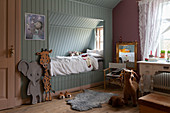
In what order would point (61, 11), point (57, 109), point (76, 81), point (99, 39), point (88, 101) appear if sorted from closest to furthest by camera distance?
point (57, 109)
point (88, 101)
point (61, 11)
point (76, 81)
point (99, 39)

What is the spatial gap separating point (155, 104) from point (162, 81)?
127 centimetres

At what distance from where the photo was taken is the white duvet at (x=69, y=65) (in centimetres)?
392

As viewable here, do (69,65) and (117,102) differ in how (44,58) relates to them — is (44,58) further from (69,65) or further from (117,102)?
(117,102)

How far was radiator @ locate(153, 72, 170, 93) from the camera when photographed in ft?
11.7

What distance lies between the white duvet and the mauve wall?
1.10 meters

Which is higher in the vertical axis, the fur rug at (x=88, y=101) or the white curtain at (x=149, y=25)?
the white curtain at (x=149, y=25)

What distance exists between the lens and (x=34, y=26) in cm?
354

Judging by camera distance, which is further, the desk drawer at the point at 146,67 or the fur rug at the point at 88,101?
the desk drawer at the point at 146,67

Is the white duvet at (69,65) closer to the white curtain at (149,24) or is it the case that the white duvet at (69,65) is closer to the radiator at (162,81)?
the white curtain at (149,24)

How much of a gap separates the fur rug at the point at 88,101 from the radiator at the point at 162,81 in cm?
125

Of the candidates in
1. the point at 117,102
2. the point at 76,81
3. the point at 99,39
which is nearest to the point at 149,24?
the point at 99,39

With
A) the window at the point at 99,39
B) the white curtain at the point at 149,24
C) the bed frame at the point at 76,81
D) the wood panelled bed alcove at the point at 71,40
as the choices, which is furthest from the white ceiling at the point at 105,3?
the bed frame at the point at 76,81

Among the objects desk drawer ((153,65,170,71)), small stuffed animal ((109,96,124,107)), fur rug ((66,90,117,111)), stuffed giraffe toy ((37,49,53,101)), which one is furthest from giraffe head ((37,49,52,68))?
desk drawer ((153,65,170,71))

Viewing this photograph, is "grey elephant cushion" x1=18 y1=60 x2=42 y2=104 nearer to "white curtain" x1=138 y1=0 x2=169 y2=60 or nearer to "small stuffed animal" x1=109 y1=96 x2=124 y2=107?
"small stuffed animal" x1=109 y1=96 x2=124 y2=107
